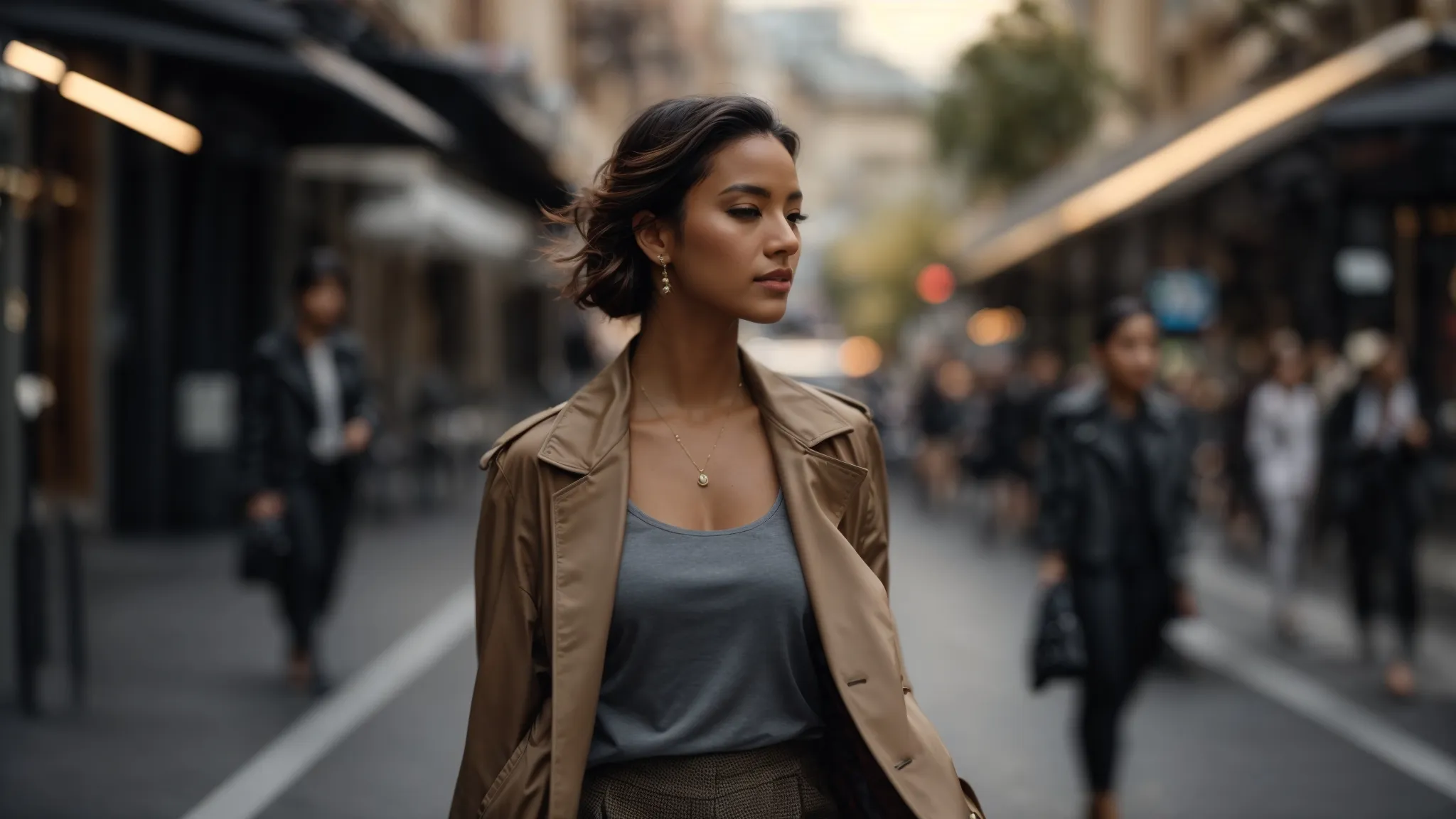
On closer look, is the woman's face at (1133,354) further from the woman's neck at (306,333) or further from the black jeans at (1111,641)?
the woman's neck at (306,333)

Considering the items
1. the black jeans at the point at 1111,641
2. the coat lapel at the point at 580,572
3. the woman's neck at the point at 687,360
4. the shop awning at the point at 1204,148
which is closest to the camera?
the coat lapel at the point at 580,572

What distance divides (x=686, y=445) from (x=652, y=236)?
1.08 ft

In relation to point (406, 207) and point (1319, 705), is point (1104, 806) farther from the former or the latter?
point (406, 207)

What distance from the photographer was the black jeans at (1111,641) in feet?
19.1

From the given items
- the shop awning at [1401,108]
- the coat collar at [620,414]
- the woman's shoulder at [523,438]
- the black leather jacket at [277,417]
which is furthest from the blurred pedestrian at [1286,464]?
the woman's shoulder at [523,438]

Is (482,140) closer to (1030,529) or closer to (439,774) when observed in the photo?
(1030,529)

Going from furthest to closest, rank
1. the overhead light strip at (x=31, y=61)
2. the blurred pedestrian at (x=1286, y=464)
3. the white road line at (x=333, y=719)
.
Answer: the blurred pedestrian at (x=1286, y=464)
the overhead light strip at (x=31, y=61)
the white road line at (x=333, y=719)

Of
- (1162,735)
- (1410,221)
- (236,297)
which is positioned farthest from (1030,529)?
(1162,735)

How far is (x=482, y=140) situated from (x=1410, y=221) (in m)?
11.3

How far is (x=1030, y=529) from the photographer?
1706 centimetres

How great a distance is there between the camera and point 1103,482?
610cm

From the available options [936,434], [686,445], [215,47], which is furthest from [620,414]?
[936,434]

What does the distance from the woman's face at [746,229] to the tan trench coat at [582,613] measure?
0.72 feet

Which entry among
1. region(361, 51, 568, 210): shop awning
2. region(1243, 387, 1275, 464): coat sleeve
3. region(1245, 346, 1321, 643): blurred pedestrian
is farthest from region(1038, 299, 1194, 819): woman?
region(361, 51, 568, 210): shop awning
